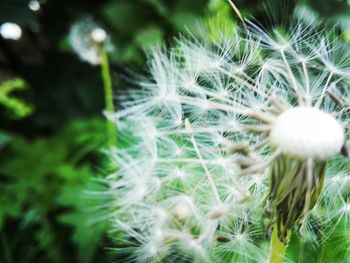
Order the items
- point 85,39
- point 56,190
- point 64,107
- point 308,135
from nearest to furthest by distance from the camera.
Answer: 1. point 308,135
2. point 56,190
3. point 85,39
4. point 64,107

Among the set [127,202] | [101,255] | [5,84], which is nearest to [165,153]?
[127,202]

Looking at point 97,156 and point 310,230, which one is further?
point 97,156

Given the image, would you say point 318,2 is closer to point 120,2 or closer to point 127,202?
point 120,2

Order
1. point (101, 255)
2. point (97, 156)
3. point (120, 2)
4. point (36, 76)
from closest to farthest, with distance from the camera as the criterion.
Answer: point (101, 255) < point (97, 156) < point (120, 2) < point (36, 76)

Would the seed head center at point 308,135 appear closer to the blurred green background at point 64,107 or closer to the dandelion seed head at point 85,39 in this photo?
the blurred green background at point 64,107

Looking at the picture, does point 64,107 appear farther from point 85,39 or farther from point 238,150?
point 238,150

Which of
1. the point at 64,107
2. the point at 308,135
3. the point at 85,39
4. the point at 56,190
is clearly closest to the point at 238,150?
the point at 308,135
